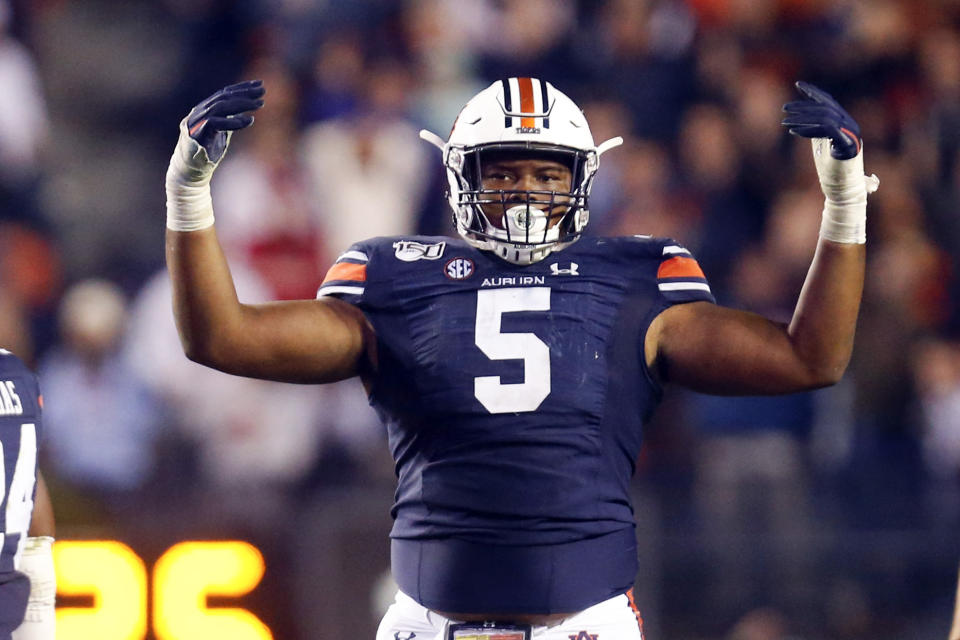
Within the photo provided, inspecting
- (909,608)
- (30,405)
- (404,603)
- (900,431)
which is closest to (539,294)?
(404,603)

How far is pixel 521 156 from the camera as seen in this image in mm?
3387

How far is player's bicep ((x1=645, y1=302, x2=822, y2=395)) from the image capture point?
320cm

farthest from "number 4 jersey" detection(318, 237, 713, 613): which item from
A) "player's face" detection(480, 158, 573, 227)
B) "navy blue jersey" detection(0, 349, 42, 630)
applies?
"navy blue jersey" detection(0, 349, 42, 630)

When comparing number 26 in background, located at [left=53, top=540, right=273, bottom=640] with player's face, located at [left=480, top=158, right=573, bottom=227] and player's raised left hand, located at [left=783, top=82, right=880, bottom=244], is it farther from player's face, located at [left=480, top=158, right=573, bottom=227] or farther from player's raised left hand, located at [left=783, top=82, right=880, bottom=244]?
player's raised left hand, located at [left=783, top=82, right=880, bottom=244]

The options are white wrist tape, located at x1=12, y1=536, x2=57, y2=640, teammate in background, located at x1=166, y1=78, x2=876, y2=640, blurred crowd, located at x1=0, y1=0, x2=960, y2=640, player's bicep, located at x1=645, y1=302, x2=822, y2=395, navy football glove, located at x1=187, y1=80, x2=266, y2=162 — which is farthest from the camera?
blurred crowd, located at x1=0, y1=0, x2=960, y2=640

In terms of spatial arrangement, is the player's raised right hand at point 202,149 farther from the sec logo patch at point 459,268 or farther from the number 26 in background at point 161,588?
the number 26 in background at point 161,588

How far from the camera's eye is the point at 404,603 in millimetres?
3219

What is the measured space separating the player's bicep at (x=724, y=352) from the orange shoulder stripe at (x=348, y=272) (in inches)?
25.7

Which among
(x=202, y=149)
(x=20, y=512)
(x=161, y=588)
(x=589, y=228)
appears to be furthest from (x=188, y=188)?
(x=589, y=228)

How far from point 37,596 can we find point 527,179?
1.50m

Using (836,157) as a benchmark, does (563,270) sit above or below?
below

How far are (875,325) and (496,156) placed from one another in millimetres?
3779

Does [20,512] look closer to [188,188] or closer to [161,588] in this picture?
[188,188]

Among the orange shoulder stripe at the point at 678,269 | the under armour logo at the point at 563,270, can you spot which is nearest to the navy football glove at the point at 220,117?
the under armour logo at the point at 563,270
